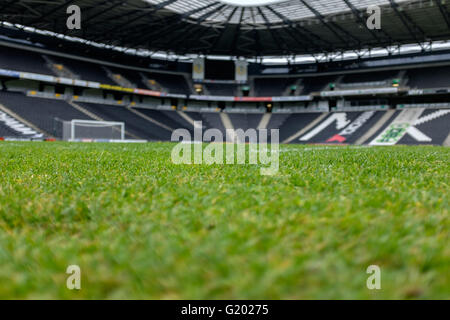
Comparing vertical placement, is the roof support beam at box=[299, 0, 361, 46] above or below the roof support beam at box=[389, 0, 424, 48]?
above

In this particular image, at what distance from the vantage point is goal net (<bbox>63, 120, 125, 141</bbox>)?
76.6 ft

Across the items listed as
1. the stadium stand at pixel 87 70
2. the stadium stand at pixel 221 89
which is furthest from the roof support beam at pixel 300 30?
the stadium stand at pixel 87 70

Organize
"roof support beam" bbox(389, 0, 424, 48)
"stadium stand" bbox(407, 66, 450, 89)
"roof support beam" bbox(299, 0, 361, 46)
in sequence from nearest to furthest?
1. "roof support beam" bbox(389, 0, 424, 48)
2. "roof support beam" bbox(299, 0, 361, 46)
3. "stadium stand" bbox(407, 66, 450, 89)

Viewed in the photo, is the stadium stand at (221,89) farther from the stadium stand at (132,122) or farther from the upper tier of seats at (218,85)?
the stadium stand at (132,122)

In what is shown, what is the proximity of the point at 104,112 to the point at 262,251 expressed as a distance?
33615 mm

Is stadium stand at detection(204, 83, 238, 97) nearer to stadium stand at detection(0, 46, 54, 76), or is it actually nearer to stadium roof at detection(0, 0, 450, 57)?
stadium roof at detection(0, 0, 450, 57)

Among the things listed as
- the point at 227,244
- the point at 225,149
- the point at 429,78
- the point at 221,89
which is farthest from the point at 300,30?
the point at 227,244

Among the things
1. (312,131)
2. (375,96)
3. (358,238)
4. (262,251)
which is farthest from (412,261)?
(375,96)

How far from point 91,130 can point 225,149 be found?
759 inches

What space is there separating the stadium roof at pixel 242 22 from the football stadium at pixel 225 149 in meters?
0.24

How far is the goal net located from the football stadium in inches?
5.4

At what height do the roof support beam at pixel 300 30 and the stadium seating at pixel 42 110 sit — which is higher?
the roof support beam at pixel 300 30

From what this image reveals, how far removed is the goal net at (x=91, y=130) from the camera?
23359 mm

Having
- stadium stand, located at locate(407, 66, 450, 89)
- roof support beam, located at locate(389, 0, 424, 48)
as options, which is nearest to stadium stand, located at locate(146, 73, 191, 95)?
roof support beam, located at locate(389, 0, 424, 48)
